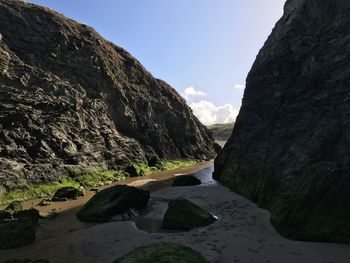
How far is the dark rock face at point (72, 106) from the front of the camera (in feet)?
140

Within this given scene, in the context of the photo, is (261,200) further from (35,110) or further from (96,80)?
(96,80)

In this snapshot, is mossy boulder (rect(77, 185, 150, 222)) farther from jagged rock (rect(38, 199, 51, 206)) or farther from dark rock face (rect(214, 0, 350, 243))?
dark rock face (rect(214, 0, 350, 243))

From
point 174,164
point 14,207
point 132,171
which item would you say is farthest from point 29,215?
point 174,164

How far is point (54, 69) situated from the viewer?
61.9m

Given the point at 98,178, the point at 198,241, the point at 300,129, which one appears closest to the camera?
the point at 198,241

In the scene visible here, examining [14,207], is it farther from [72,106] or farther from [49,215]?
[72,106]

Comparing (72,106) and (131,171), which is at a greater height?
(72,106)

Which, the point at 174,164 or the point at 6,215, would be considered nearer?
the point at 6,215

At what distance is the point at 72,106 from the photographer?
54.2 m

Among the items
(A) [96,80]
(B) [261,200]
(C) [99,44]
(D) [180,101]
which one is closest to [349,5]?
(B) [261,200]

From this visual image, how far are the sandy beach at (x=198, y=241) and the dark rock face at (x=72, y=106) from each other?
15555mm

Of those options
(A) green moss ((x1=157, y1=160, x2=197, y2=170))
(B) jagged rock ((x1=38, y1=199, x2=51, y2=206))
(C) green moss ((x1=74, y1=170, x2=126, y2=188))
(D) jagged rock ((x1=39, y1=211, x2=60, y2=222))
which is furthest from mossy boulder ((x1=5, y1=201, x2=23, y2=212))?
(A) green moss ((x1=157, y1=160, x2=197, y2=170))

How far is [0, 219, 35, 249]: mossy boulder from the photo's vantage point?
20.7 m

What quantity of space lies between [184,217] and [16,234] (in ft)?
33.1
